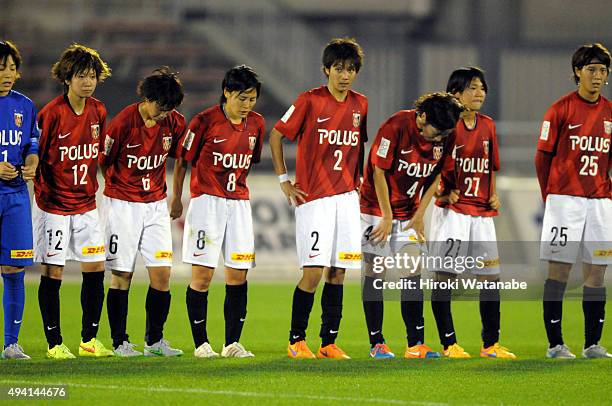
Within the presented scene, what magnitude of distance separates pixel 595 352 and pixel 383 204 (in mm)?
1889

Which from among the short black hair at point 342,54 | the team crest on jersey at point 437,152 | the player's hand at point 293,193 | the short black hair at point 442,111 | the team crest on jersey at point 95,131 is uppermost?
the short black hair at point 342,54

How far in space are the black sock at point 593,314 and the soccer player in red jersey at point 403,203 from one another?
1.14 meters

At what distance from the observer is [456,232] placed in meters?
8.02

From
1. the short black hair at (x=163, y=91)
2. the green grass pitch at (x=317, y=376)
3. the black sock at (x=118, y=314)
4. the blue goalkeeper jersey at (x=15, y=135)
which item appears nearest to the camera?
the green grass pitch at (x=317, y=376)

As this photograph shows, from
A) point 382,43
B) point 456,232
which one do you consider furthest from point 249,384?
point 382,43

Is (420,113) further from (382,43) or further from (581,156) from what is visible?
(382,43)

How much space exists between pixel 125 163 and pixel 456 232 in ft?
Result: 8.04

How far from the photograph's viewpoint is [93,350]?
307 inches

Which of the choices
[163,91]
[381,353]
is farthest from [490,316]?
[163,91]

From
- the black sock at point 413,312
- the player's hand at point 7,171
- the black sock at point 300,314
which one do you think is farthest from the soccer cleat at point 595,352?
the player's hand at point 7,171

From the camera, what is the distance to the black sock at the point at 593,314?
7957 mm

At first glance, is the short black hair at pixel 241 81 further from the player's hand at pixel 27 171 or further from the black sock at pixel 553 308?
the black sock at pixel 553 308

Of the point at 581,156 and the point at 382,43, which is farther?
the point at 382,43

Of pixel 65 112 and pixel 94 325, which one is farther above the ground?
pixel 65 112
